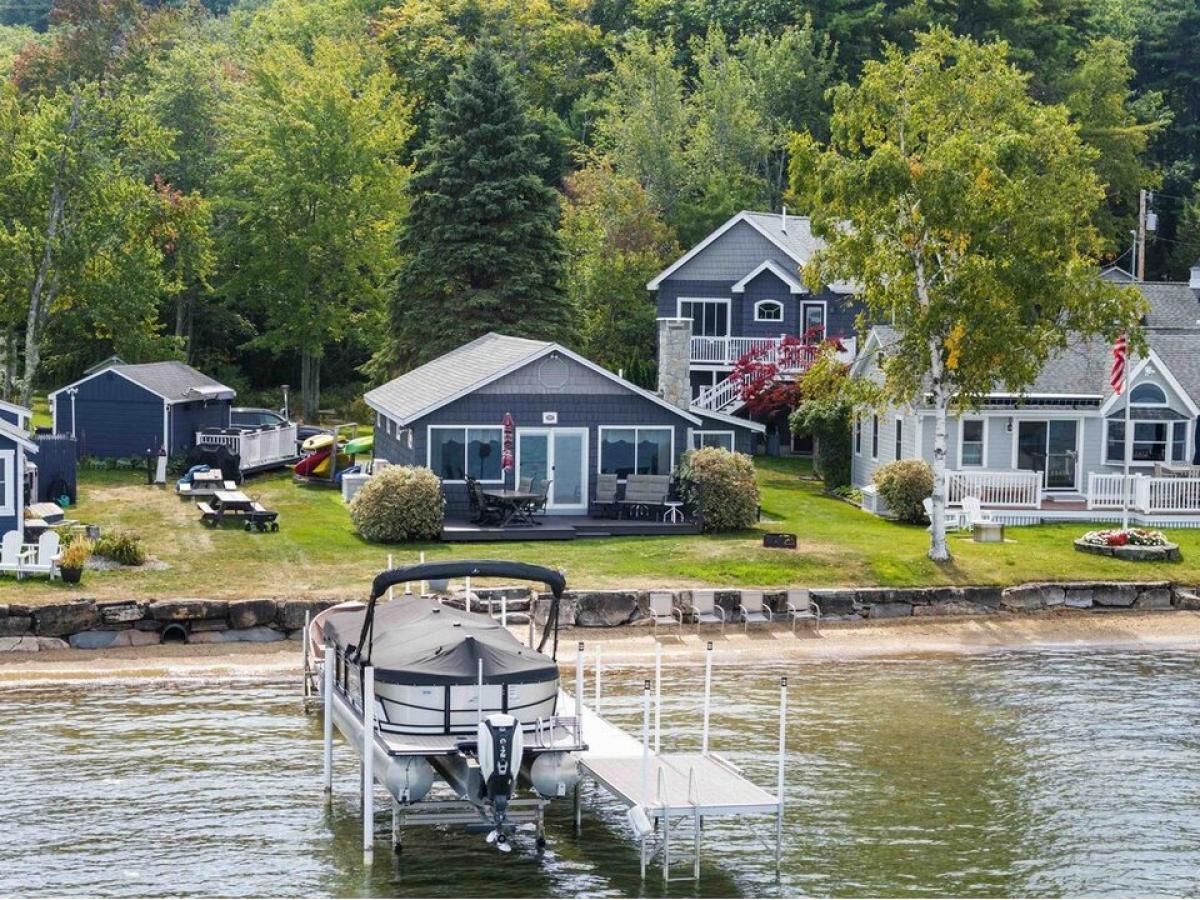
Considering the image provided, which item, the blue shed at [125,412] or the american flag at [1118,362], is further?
the blue shed at [125,412]

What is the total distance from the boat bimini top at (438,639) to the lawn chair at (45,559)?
9.51 m

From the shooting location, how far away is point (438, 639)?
22031 mm

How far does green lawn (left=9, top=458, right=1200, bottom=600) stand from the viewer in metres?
33.2

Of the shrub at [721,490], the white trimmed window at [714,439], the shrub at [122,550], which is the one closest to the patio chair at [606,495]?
the shrub at [721,490]

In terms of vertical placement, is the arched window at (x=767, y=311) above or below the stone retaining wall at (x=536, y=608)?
above

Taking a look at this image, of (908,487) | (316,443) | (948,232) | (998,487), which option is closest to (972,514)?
(908,487)

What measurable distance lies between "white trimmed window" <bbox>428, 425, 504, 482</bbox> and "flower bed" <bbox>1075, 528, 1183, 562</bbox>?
12.7m

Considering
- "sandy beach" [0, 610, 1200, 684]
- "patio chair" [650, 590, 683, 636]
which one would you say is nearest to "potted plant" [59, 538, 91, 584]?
"sandy beach" [0, 610, 1200, 684]

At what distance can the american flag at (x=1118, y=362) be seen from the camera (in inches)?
1596

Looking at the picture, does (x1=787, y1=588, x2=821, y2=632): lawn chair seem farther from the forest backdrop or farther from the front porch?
the forest backdrop

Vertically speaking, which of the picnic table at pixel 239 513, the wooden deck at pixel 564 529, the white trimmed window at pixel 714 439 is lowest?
the wooden deck at pixel 564 529

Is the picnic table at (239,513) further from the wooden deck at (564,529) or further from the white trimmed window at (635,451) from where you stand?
the white trimmed window at (635,451)

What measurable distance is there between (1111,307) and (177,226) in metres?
29.8

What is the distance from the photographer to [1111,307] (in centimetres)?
3669
